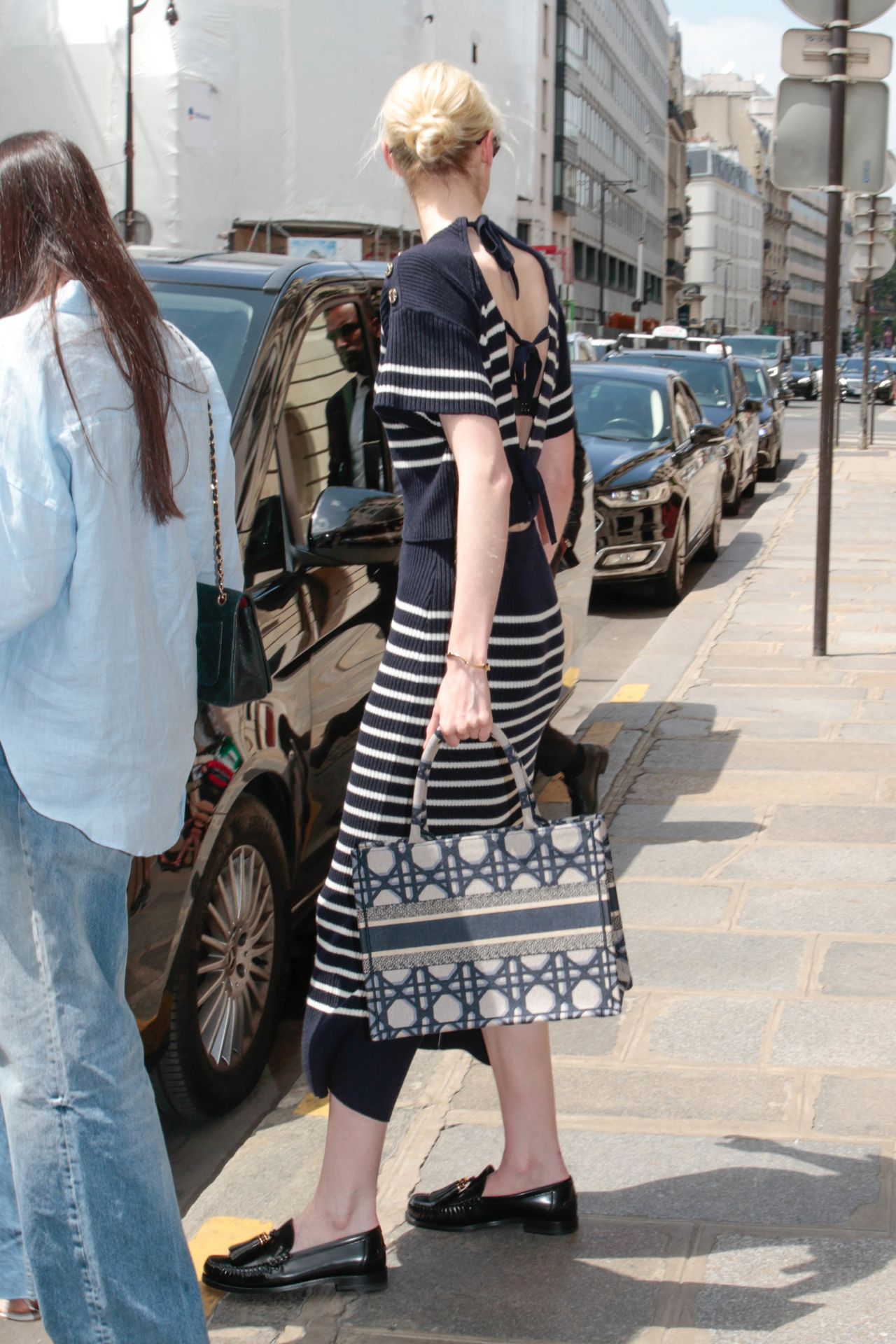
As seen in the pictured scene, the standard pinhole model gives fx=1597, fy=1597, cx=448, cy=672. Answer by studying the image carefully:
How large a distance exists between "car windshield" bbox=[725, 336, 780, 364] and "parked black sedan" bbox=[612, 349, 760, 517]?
81.7ft

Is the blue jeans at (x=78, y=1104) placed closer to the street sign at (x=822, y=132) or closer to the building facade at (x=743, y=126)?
the street sign at (x=822, y=132)

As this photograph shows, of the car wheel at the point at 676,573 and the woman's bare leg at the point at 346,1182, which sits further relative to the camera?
the car wheel at the point at 676,573

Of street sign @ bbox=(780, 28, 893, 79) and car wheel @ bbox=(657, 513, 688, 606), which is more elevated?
street sign @ bbox=(780, 28, 893, 79)

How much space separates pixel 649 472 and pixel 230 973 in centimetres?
785

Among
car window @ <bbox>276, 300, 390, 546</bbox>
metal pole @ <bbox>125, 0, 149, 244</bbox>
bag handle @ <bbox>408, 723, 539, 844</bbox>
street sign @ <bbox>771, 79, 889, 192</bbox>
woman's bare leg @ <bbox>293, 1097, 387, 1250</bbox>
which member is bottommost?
woman's bare leg @ <bbox>293, 1097, 387, 1250</bbox>

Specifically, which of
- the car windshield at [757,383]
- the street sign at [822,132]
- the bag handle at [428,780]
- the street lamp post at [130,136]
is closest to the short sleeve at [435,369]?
the bag handle at [428,780]

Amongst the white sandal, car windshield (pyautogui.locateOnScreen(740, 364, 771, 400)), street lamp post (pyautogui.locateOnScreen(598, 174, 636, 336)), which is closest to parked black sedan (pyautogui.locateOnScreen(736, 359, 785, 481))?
car windshield (pyautogui.locateOnScreen(740, 364, 771, 400))

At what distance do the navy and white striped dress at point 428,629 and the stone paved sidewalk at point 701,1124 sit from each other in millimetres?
374

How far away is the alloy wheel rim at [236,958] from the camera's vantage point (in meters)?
3.28

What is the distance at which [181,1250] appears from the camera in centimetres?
216

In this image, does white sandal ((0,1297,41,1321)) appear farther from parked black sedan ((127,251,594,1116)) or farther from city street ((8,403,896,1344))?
parked black sedan ((127,251,594,1116))

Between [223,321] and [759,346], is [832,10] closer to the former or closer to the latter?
[223,321]

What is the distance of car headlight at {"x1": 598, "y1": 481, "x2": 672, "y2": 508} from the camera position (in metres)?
10.6

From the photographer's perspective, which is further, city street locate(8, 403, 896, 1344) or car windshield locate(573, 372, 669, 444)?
car windshield locate(573, 372, 669, 444)
